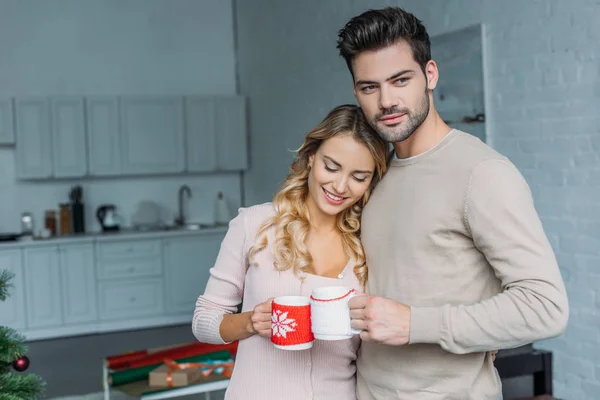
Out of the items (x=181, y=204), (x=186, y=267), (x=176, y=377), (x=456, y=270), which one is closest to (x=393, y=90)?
(x=456, y=270)

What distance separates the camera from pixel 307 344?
1548 millimetres

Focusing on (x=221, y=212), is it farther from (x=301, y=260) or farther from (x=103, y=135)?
(x=301, y=260)

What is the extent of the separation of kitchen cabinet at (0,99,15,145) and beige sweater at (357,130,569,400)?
18.0 ft

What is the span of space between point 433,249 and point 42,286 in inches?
214

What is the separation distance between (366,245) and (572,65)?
2.00 metres

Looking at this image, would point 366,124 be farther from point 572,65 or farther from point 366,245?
point 572,65

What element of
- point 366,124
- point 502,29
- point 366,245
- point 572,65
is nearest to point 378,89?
point 366,124

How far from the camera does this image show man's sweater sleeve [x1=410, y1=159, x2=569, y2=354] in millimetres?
1326

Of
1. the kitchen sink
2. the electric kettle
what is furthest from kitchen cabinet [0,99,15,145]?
the kitchen sink

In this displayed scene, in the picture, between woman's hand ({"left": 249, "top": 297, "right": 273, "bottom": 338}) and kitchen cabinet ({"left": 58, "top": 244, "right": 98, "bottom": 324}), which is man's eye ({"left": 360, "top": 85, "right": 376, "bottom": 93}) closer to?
woman's hand ({"left": 249, "top": 297, "right": 273, "bottom": 338})

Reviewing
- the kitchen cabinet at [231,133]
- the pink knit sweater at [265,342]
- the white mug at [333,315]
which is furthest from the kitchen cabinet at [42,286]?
the white mug at [333,315]

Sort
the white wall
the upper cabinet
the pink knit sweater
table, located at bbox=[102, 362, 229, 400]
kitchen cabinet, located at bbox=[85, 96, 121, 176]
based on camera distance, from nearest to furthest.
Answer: the pink knit sweater < table, located at bbox=[102, 362, 229, 400] < the upper cabinet < kitchen cabinet, located at bbox=[85, 96, 121, 176] < the white wall

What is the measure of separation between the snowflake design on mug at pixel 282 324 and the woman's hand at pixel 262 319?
57 mm

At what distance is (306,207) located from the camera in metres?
1.81
